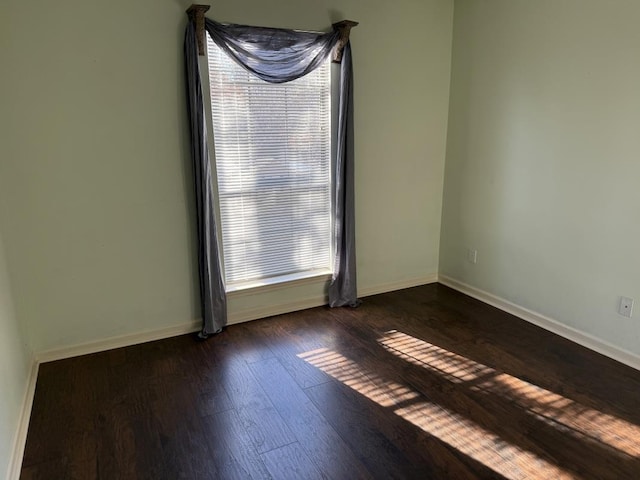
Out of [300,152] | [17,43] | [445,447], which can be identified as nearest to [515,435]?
[445,447]

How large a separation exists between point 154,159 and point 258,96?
83 centimetres

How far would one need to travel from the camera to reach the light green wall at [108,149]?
2521mm

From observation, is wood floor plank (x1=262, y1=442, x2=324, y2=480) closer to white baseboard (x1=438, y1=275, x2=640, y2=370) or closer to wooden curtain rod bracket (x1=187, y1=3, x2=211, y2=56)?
white baseboard (x1=438, y1=275, x2=640, y2=370)

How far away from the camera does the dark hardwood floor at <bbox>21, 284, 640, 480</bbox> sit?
193cm

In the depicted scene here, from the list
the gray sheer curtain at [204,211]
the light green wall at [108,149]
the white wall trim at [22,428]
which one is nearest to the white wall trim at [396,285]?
the light green wall at [108,149]

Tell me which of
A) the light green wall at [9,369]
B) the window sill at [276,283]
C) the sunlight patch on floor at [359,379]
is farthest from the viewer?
the window sill at [276,283]

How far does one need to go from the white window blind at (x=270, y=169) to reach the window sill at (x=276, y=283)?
27 millimetres

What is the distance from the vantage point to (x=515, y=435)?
2.09 metres

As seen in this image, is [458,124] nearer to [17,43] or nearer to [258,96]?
[258,96]

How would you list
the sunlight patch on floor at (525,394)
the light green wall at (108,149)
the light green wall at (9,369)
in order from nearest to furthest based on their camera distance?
the light green wall at (9,369) → the sunlight patch on floor at (525,394) → the light green wall at (108,149)

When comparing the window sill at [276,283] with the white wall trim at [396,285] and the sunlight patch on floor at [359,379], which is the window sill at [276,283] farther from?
the sunlight patch on floor at [359,379]

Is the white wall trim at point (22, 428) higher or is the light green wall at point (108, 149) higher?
the light green wall at point (108, 149)

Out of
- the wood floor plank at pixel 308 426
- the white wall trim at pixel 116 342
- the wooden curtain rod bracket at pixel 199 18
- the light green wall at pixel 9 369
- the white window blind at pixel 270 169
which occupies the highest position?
the wooden curtain rod bracket at pixel 199 18

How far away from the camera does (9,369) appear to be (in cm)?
207
